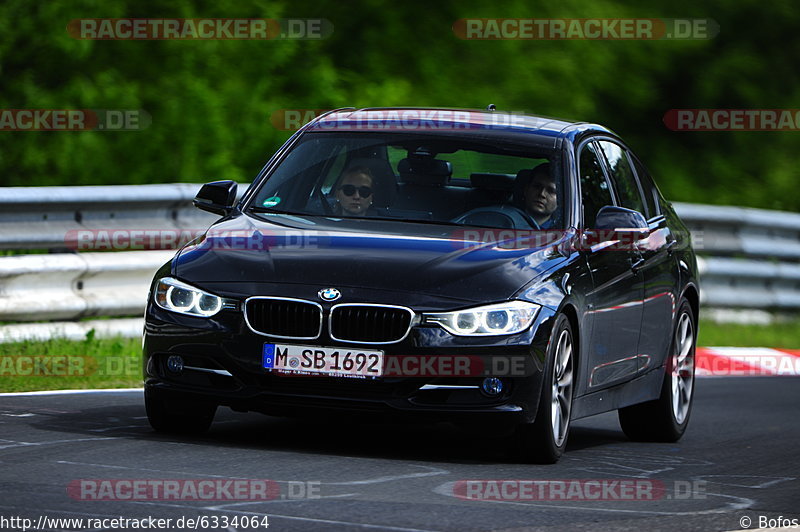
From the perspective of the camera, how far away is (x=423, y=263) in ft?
25.5

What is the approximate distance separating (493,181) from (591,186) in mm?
608

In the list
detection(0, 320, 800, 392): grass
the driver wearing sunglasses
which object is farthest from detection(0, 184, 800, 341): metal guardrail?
the driver wearing sunglasses

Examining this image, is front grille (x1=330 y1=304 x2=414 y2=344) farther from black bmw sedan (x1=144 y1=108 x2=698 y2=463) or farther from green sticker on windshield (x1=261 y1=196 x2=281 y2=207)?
green sticker on windshield (x1=261 y1=196 x2=281 y2=207)

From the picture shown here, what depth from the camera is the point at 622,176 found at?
10.1 metres

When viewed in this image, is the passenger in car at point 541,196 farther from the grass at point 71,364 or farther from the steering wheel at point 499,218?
the grass at point 71,364

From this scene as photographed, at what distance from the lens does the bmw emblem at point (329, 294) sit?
7.57m

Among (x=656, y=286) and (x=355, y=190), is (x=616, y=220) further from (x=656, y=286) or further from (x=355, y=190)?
(x=355, y=190)

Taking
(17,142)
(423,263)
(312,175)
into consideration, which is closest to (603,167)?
(312,175)

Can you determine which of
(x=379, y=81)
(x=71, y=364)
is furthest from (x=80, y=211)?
(x=379, y=81)

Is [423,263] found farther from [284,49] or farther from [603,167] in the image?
[284,49]

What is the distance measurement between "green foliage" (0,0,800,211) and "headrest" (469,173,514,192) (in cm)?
745

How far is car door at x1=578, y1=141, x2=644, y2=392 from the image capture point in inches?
341

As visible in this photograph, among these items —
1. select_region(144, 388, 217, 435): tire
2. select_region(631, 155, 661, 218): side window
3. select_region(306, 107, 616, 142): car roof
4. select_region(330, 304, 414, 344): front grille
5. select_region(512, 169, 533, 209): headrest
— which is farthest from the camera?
select_region(631, 155, 661, 218): side window

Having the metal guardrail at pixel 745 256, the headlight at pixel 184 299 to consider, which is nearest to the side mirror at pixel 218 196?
the headlight at pixel 184 299
